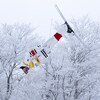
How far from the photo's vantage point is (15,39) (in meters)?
17.1

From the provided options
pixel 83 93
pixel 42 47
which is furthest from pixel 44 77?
pixel 42 47

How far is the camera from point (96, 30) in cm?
1531

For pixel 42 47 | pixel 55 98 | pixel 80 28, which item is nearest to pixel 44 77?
pixel 55 98

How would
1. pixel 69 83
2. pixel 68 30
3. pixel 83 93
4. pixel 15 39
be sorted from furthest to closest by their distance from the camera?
1. pixel 15 39
2. pixel 83 93
3. pixel 69 83
4. pixel 68 30

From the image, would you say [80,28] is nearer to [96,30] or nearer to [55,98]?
[96,30]

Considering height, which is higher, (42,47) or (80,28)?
(80,28)

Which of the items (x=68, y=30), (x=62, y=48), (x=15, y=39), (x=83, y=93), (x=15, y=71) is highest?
(x=15, y=39)

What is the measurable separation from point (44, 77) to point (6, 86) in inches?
154

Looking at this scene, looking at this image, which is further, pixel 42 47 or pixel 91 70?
pixel 91 70

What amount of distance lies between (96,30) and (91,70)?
92.2 inches

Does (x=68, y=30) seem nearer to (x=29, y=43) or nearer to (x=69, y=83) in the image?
(x=69, y=83)

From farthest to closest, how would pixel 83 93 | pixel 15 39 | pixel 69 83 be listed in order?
pixel 15 39 → pixel 83 93 → pixel 69 83

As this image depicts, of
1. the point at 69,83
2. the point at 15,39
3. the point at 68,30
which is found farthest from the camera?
the point at 15,39

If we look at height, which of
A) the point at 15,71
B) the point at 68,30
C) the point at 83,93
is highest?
the point at 15,71
